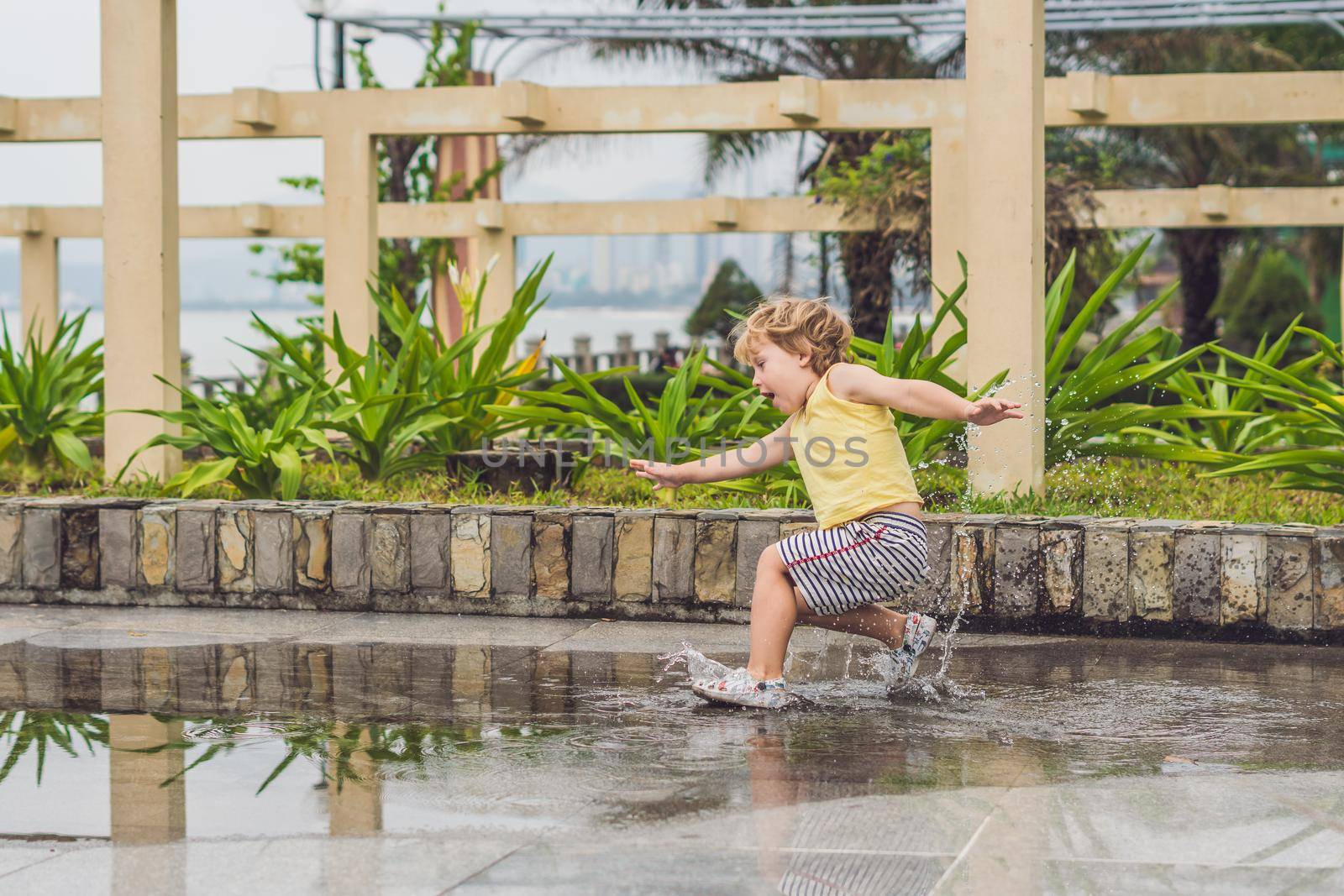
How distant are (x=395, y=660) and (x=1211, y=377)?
3.78m

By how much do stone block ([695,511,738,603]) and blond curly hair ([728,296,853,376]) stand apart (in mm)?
1490

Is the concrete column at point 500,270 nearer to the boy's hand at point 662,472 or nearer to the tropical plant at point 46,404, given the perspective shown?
the tropical plant at point 46,404

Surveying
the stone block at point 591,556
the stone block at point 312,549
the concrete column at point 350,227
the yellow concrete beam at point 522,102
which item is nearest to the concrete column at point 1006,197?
the stone block at point 591,556

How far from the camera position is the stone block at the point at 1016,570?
5.93 metres

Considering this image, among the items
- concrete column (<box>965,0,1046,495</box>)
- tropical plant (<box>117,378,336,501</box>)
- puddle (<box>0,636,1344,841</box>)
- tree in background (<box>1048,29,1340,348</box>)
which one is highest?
tree in background (<box>1048,29,1340,348</box>)

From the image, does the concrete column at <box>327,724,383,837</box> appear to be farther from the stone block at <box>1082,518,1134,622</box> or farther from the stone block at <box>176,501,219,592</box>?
the stone block at <box>1082,518,1134,622</box>

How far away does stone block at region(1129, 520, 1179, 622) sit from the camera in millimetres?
5812

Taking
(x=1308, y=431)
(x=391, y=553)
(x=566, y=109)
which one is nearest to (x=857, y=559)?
(x=391, y=553)

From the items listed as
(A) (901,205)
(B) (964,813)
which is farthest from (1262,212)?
(B) (964,813)

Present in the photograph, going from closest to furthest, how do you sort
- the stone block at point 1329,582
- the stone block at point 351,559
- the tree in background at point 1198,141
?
the stone block at point 1329,582
the stone block at point 351,559
the tree in background at point 1198,141

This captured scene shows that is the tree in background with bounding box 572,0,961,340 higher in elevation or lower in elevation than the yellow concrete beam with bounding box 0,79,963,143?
higher

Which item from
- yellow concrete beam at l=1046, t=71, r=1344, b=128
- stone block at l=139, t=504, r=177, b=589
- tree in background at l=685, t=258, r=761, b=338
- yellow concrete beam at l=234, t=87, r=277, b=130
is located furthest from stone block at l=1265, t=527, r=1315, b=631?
tree in background at l=685, t=258, r=761, b=338

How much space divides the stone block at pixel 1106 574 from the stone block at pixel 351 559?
2.80 metres

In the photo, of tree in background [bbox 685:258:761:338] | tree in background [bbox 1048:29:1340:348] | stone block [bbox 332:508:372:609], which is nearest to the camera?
stone block [bbox 332:508:372:609]
